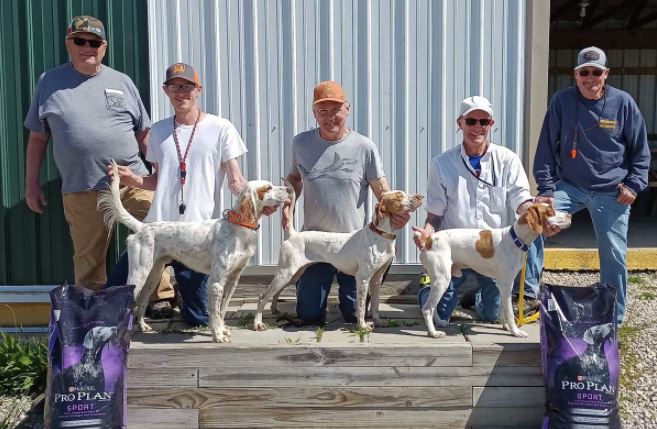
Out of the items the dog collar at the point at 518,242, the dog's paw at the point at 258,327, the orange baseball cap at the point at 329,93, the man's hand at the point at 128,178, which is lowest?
the dog's paw at the point at 258,327

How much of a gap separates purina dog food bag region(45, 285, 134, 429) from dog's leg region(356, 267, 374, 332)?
4.10 ft

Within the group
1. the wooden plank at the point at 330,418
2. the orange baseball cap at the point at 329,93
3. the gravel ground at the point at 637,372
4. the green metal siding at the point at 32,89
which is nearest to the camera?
the wooden plank at the point at 330,418

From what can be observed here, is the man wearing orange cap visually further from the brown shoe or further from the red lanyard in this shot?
the brown shoe

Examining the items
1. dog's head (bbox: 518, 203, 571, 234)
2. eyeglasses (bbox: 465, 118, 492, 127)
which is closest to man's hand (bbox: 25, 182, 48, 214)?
eyeglasses (bbox: 465, 118, 492, 127)

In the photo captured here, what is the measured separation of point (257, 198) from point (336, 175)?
2.11 feet

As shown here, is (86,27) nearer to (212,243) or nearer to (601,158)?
(212,243)

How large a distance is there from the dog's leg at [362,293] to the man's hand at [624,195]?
162 centimetres

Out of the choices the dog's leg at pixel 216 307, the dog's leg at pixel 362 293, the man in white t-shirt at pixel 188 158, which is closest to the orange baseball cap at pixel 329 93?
the man in white t-shirt at pixel 188 158

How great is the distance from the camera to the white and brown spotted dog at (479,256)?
3711 mm

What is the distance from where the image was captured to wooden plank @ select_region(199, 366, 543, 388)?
3.62 metres

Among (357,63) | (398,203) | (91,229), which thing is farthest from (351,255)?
(91,229)

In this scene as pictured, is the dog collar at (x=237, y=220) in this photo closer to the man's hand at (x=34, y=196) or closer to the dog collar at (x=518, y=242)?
the dog collar at (x=518, y=242)

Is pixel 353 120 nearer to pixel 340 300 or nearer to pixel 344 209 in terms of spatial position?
pixel 344 209

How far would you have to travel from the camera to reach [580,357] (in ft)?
10.8
